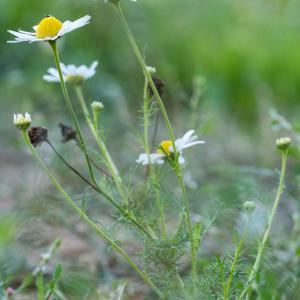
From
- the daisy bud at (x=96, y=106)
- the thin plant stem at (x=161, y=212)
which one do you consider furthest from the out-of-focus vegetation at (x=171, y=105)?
the daisy bud at (x=96, y=106)

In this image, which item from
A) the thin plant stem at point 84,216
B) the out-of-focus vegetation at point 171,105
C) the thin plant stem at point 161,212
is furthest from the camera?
the out-of-focus vegetation at point 171,105

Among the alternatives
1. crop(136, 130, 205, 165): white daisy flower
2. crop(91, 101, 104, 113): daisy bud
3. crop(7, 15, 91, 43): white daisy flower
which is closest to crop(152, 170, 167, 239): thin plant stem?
crop(136, 130, 205, 165): white daisy flower

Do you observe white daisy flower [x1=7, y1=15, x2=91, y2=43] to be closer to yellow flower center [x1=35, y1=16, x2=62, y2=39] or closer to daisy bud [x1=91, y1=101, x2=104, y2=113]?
yellow flower center [x1=35, y1=16, x2=62, y2=39]

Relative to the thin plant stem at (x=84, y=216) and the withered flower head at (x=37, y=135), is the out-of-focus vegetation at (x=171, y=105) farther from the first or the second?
the withered flower head at (x=37, y=135)

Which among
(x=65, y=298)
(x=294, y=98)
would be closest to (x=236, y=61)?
(x=294, y=98)

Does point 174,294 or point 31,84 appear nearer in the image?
point 174,294

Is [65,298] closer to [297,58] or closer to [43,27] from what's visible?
[43,27]

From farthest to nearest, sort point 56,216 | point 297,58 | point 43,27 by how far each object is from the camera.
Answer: point 297,58 < point 56,216 < point 43,27

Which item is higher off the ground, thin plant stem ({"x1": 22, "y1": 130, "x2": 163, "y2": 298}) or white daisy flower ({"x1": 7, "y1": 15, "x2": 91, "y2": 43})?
white daisy flower ({"x1": 7, "y1": 15, "x2": 91, "y2": 43})

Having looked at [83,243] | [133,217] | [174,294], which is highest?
[133,217]
